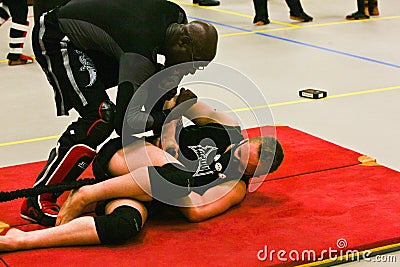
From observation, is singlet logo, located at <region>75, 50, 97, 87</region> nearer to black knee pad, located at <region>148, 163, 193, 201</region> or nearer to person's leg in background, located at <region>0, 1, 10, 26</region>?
black knee pad, located at <region>148, 163, 193, 201</region>

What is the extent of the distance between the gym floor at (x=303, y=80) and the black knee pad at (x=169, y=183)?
2.29 feet

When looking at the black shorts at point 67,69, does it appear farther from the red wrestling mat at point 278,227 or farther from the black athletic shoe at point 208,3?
the black athletic shoe at point 208,3

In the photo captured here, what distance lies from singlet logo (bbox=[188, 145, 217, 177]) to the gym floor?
722mm

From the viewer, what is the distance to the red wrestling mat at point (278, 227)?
2.64m

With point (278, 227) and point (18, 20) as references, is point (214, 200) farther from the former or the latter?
point (18, 20)

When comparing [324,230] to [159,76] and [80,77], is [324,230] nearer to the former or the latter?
[159,76]

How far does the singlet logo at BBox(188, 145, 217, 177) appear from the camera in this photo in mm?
3023

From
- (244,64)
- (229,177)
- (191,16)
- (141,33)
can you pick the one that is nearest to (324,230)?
(229,177)

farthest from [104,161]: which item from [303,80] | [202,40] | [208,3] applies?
[208,3]

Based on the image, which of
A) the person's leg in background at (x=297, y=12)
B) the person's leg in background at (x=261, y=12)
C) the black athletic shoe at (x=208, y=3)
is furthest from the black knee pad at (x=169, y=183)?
the black athletic shoe at (x=208, y=3)

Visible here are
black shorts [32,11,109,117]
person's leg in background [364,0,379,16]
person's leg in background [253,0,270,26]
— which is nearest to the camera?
black shorts [32,11,109,117]

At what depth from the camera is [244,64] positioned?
591cm

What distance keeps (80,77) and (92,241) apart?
0.67 meters

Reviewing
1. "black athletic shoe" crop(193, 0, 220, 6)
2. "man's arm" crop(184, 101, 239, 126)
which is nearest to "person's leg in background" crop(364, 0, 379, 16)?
"black athletic shoe" crop(193, 0, 220, 6)
